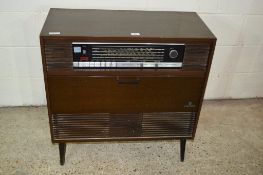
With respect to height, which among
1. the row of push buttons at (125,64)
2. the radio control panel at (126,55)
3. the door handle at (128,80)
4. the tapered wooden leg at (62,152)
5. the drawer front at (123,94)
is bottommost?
the tapered wooden leg at (62,152)

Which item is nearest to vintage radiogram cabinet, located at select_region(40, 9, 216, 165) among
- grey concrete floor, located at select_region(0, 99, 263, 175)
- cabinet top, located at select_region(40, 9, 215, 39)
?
cabinet top, located at select_region(40, 9, 215, 39)

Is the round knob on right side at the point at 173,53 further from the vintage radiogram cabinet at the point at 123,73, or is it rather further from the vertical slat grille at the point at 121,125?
the vertical slat grille at the point at 121,125

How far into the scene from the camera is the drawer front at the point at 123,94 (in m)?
1.31

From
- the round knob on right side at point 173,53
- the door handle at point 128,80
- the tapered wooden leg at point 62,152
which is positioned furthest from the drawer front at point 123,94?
the tapered wooden leg at point 62,152

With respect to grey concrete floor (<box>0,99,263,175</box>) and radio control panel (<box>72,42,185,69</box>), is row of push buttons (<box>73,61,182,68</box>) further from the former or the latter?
grey concrete floor (<box>0,99,263,175</box>)

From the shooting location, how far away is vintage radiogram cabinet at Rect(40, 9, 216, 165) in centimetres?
124

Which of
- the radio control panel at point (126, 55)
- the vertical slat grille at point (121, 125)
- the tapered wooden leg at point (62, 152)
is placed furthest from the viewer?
the tapered wooden leg at point (62, 152)

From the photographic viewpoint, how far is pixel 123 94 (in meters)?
1.36

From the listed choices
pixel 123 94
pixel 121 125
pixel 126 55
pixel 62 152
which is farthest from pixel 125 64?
pixel 62 152

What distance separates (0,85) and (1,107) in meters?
0.18

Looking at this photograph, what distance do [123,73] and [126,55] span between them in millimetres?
81

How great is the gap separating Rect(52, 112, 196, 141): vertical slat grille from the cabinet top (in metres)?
0.40

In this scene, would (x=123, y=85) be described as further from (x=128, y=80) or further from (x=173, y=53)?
(x=173, y=53)

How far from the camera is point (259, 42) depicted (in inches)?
78.1
